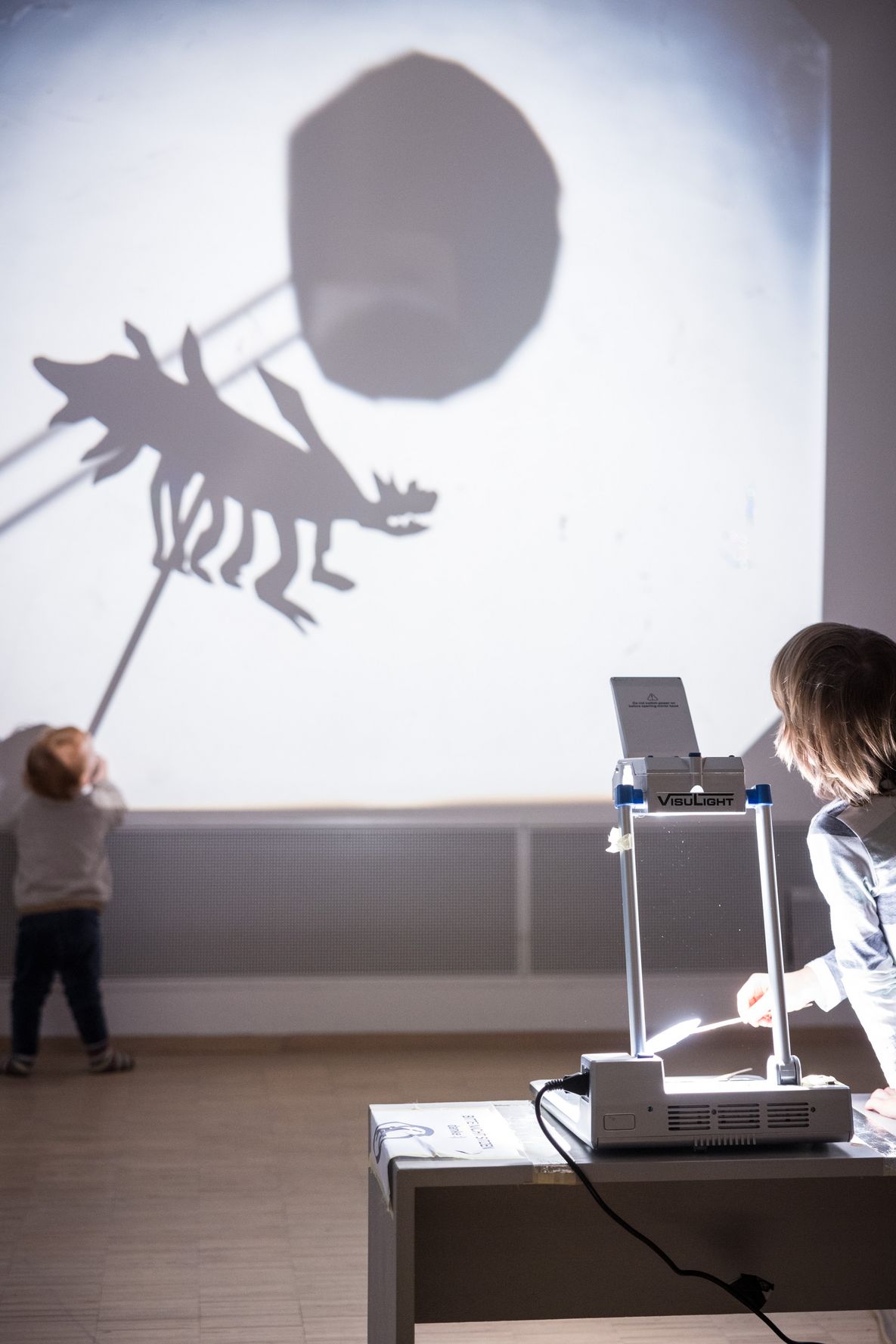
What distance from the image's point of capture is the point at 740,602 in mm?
5043

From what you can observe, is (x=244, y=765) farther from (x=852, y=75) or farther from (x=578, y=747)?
(x=852, y=75)

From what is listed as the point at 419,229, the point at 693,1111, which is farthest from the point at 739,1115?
the point at 419,229

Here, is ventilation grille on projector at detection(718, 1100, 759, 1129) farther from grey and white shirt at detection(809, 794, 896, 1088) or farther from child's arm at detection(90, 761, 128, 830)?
child's arm at detection(90, 761, 128, 830)

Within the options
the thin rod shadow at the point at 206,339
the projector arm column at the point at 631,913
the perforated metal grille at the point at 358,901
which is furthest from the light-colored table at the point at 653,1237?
the thin rod shadow at the point at 206,339

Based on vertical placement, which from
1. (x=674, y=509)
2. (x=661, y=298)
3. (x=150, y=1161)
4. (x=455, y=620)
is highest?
(x=661, y=298)

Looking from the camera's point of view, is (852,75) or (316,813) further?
(852,75)

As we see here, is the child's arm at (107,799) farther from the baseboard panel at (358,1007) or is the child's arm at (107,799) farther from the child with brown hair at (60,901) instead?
the baseboard panel at (358,1007)

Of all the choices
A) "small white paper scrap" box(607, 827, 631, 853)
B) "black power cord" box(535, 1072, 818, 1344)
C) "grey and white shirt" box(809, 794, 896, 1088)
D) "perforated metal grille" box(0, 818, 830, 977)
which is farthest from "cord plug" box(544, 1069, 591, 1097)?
"perforated metal grille" box(0, 818, 830, 977)

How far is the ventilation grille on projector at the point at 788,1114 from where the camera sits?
1.58m

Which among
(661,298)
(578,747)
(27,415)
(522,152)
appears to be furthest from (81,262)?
(578,747)

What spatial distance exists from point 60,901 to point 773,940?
3311 millimetres

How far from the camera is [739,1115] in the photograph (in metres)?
1.58

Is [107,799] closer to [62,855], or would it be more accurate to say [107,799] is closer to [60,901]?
[62,855]

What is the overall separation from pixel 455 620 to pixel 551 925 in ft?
3.76
